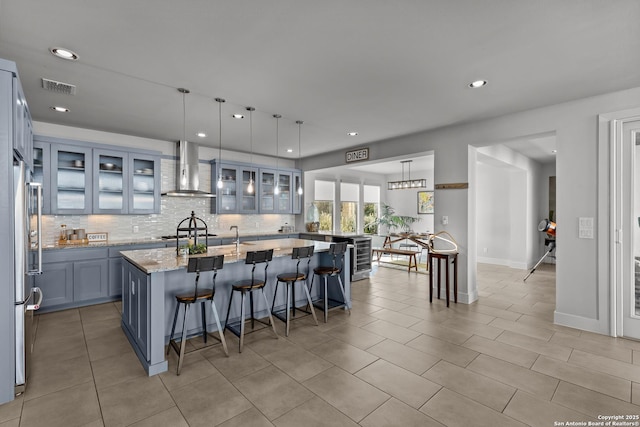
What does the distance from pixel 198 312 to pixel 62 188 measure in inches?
124

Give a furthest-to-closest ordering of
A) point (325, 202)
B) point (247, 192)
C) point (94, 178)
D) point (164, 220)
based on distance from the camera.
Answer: point (325, 202) → point (247, 192) → point (164, 220) → point (94, 178)

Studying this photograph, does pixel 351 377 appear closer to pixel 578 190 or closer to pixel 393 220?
pixel 578 190

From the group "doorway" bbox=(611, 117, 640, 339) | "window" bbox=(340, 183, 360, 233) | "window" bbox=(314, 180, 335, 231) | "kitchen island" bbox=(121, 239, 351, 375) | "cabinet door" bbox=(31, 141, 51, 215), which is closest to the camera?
"kitchen island" bbox=(121, 239, 351, 375)

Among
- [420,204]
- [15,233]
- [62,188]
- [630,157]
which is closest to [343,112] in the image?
[630,157]

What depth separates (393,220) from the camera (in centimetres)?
1007

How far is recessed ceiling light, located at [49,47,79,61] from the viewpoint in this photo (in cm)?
257

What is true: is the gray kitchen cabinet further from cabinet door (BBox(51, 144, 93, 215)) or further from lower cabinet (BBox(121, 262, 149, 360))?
lower cabinet (BBox(121, 262, 149, 360))

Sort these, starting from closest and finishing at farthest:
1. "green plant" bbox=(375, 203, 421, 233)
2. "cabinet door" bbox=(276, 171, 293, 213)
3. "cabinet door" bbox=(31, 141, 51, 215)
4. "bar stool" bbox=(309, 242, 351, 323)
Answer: "bar stool" bbox=(309, 242, 351, 323) < "cabinet door" bbox=(31, 141, 51, 215) < "cabinet door" bbox=(276, 171, 293, 213) < "green plant" bbox=(375, 203, 421, 233)

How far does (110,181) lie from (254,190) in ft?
8.81

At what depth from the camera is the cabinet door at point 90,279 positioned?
14.6 feet

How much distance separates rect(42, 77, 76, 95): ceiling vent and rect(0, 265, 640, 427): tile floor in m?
2.73

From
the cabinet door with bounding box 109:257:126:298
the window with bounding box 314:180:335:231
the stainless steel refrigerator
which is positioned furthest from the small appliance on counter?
the window with bounding box 314:180:335:231

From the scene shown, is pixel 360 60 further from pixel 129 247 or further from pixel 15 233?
pixel 129 247

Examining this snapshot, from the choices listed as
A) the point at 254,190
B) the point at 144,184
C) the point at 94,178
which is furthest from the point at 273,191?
the point at 94,178
